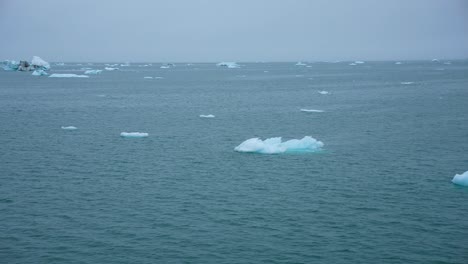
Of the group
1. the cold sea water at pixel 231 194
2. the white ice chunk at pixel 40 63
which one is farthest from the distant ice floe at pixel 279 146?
the white ice chunk at pixel 40 63

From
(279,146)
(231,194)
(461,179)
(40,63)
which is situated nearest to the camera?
(231,194)

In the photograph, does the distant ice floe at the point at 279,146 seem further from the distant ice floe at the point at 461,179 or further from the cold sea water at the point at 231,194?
the distant ice floe at the point at 461,179

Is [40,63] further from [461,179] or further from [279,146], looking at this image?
[461,179]

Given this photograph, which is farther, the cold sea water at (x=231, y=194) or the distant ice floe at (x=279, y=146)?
the distant ice floe at (x=279, y=146)

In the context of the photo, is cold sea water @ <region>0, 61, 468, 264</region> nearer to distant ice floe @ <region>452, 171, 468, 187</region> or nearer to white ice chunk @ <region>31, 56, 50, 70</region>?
distant ice floe @ <region>452, 171, 468, 187</region>

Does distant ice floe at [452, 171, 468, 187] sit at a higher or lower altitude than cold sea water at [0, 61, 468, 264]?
higher

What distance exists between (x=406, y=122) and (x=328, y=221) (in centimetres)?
2662

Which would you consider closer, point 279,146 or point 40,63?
point 279,146

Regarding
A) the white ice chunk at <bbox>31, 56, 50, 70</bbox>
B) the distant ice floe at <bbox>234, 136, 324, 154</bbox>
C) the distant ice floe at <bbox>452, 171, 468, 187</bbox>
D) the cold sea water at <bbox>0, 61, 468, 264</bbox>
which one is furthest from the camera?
the white ice chunk at <bbox>31, 56, 50, 70</bbox>

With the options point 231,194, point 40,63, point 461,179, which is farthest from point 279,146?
point 40,63

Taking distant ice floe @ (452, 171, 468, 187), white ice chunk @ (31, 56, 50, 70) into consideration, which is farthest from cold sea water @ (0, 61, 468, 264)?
white ice chunk @ (31, 56, 50, 70)

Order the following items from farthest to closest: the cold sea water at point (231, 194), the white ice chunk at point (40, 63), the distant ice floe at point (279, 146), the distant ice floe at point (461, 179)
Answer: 1. the white ice chunk at point (40, 63)
2. the distant ice floe at point (279, 146)
3. the distant ice floe at point (461, 179)
4. the cold sea water at point (231, 194)

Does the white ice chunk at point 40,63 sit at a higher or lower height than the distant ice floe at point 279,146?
higher

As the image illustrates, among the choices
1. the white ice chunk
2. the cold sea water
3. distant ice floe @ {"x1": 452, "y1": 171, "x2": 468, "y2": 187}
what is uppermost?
the white ice chunk
